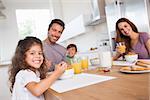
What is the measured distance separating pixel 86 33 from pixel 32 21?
1.29m

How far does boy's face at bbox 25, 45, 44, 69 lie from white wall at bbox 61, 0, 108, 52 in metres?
2.76

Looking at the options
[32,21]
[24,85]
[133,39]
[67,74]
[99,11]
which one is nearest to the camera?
[24,85]

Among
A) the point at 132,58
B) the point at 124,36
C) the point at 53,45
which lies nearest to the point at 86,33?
the point at 124,36

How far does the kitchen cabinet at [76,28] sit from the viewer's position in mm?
3948

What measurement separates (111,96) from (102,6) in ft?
10.2

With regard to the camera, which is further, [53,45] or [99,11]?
[99,11]

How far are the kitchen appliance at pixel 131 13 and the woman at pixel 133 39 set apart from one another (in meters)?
0.39

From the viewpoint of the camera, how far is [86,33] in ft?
13.8

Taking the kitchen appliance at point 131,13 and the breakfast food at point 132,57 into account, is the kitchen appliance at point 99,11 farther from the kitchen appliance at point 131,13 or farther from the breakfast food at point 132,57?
the breakfast food at point 132,57

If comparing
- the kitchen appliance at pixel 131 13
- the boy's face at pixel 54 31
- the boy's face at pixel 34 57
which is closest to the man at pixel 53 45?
the boy's face at pixel 54 31

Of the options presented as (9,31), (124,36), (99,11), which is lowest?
(124,36)

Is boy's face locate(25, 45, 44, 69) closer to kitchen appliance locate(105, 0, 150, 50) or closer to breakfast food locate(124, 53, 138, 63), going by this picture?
breakfast food locate(124, 53, 138, 63)

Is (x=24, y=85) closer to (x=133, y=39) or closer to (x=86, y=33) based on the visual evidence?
(x=133, y=39)

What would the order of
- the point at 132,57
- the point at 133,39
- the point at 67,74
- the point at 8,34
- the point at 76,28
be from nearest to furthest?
the point at 67,74 < the point at 132,57 < the point at 133,39 < the point at 8,34 < the point at 76,28
